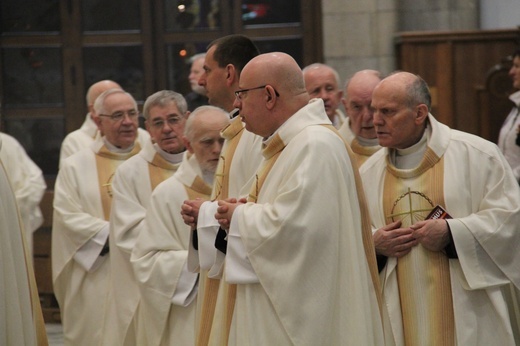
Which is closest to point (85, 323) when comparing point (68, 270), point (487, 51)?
point (68, 270)

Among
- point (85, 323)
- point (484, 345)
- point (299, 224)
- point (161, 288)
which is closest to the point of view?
point (299, 224)

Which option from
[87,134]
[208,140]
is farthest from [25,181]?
[208,140]

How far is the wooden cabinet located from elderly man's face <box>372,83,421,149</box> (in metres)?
4.50

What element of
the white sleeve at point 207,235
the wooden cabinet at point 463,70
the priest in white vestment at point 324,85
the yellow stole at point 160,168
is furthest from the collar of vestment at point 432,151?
the wooden cabinet at point 463,70

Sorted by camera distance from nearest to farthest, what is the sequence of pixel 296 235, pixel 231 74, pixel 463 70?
A: 1. pixel 296 235
2. pixel 231 74
3. pixel 463 70

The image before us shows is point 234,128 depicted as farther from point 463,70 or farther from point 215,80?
point 463,70

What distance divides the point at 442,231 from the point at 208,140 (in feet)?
4.73

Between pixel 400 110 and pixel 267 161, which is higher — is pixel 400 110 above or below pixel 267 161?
above

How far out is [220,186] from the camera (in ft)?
18.6

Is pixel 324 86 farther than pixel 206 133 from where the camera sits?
Yes

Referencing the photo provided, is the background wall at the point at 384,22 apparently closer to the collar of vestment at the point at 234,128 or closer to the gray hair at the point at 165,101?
the gray hair at the point at 165,101

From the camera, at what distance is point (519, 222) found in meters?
5.60

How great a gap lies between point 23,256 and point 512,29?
553 cm

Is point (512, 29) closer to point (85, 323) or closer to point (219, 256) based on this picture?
point (85, 323)
